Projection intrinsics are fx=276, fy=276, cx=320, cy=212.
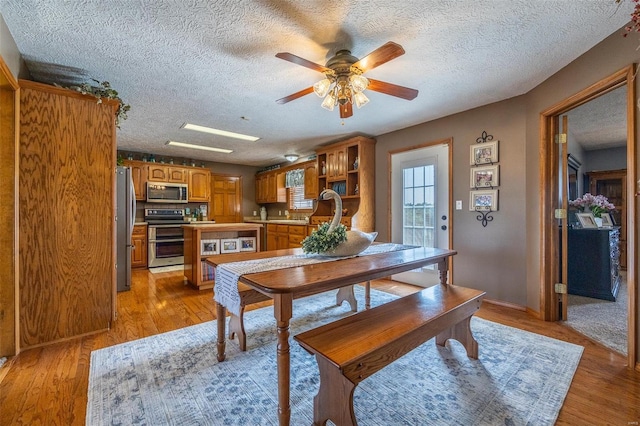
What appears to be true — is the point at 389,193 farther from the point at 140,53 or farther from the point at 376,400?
the point at 140,53

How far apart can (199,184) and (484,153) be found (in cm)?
560

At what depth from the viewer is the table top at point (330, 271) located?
A: 140 cm

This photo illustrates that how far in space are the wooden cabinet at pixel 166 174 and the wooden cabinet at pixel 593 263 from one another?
269 inches

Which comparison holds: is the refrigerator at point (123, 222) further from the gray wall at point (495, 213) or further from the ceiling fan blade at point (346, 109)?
the gray wall at point (495, 213)

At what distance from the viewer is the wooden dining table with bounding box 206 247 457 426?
1.37 meters

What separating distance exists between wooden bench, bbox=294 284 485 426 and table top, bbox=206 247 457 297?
24 cm

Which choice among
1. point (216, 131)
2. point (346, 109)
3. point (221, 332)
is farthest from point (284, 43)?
point (216, 131)

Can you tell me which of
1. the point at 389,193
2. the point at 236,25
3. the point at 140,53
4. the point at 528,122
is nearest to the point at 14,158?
the point at 140,53

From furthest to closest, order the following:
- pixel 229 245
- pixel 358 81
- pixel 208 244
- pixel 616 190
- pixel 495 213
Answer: pixel 616 190, pixel 229 245, pixel 208 244, pixel 495 213, pixel 358 81

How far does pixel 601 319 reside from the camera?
2.77 meters

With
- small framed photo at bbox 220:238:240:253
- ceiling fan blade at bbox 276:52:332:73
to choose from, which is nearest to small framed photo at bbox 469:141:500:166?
ceiling fan blade at bbox 276:52:332:73

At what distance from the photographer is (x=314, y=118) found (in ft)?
12.2

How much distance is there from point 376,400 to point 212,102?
321cm

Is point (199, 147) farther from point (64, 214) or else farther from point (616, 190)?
point (616, 190)
